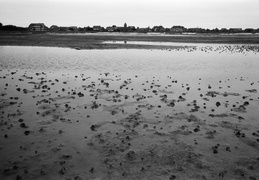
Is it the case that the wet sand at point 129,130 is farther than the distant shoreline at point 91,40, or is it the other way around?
the distant shoreline at point 91,40

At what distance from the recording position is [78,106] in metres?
13.4

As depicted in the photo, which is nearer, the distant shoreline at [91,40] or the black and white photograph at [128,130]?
the black and white photograph at [128,130]

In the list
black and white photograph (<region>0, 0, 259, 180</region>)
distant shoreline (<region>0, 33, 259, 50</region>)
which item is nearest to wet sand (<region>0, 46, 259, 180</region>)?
black and white photograph (<region>0, 0, 259, 180</region>)

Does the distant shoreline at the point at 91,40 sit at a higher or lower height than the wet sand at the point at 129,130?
higher

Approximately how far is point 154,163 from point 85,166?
7.71 feet

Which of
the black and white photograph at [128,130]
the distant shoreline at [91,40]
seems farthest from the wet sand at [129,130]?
the distant shoreline at [91,40]

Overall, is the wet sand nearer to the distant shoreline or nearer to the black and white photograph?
the black and white photograph

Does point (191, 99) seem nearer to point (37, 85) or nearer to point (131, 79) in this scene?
point (131, 79)

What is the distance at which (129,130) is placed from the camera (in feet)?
33.7

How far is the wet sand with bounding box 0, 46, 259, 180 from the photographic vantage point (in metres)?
7.40

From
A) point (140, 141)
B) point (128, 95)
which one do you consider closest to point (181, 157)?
point (140, 141)

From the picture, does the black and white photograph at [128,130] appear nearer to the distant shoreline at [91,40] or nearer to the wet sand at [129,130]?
the wet sand at [129,130]

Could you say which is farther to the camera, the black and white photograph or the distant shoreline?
the distant shoreline

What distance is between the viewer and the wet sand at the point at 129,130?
740 centimetres
